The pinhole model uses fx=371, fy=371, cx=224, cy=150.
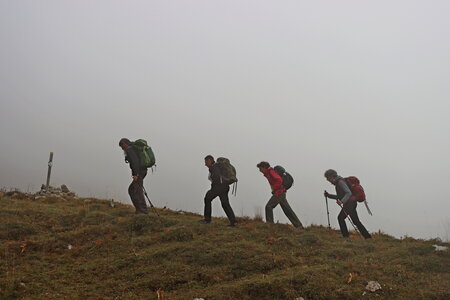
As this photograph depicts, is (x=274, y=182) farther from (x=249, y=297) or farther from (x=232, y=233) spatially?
(x=249, y=297)

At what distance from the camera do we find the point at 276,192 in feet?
42.2

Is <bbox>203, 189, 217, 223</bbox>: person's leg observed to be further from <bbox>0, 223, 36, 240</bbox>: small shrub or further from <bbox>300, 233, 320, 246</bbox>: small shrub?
<bbox>0, 223, 36, 240</bbox>: small shrub

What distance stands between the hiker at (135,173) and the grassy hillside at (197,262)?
2.99ft

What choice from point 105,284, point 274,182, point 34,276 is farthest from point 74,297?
point 274,182

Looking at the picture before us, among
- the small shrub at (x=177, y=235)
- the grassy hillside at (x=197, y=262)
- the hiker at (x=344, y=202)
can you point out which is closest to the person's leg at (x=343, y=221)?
the hiker at (x=344, y=202)

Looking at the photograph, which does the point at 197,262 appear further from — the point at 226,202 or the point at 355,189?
the point at 355,189

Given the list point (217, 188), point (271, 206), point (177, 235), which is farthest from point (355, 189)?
point (177, 235)

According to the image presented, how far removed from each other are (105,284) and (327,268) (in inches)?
197

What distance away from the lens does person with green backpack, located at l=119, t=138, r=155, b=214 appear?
13.1m

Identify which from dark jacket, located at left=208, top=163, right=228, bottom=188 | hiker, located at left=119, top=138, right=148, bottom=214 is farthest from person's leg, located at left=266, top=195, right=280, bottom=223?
hiker, located at left=119, top=138, right=148, bottom=214

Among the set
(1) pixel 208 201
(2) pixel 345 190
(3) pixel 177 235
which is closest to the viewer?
(3) pixel 177 235

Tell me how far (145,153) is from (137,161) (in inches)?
15.6

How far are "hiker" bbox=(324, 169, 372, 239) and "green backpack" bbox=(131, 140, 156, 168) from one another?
6124 millimetres

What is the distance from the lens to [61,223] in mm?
13414
